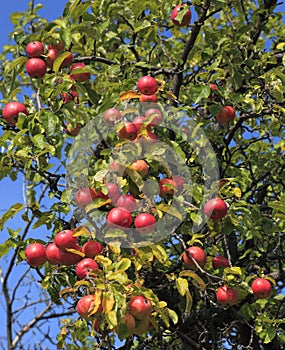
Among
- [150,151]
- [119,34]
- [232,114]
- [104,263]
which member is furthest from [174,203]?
[119,34]

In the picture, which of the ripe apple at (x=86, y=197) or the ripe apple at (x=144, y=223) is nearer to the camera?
the ripe apple at (x=144, y=223)

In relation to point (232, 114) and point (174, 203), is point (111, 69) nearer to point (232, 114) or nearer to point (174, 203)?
point (232, 114)

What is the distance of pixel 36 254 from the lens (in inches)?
96.3

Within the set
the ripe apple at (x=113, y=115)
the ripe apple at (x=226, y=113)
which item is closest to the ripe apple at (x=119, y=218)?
the ripe apple at (x=113, y=115)

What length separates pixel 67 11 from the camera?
2.93 meters

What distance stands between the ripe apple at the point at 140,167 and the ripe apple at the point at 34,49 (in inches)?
32.3

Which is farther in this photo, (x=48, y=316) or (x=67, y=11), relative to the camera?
(x=48, y=316)

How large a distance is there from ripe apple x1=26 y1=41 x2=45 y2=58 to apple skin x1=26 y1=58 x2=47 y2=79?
0.03 metres

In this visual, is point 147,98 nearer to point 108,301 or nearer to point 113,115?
point 113,115

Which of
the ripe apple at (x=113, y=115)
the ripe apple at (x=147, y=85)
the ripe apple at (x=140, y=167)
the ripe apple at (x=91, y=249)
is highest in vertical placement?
the ripe apple at (x=147, y=85)

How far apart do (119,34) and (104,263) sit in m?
2.09

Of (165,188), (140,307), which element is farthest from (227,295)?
(140,307)

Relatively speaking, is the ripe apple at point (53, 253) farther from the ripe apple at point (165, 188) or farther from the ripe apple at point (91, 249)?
the ripe apple at point (165, 188)

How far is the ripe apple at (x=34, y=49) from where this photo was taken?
8.98ft
